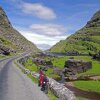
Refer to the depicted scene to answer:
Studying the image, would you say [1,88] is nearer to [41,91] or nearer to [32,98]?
[41,91]

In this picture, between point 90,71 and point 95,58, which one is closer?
point 90,71

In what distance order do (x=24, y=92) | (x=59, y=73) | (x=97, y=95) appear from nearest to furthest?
(x=24, y=92), (x=97, y=95), (x=59, y=73)

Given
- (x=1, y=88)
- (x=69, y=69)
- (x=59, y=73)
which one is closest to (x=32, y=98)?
(x=1, y=88)

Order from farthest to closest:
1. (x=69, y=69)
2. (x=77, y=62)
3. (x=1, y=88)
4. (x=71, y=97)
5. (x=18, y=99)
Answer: (x=77, y=62) < (x=69, y=69) < (x=1, y=88) < (x=18, y=99) < (x=71, y=97)

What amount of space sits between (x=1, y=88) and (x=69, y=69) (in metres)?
→ 73.7

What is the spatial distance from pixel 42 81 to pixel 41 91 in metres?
1.36

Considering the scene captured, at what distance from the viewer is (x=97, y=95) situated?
59.1 m

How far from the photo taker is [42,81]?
133 ft

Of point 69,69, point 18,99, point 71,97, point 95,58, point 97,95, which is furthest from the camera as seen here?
point 95,58

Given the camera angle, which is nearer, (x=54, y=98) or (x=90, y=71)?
(x=54, y=98)

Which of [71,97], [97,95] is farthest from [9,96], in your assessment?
[97,95]

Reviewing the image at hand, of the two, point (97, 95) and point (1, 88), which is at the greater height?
point (1, 88)

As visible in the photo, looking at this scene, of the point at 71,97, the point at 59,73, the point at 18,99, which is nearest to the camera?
the point at 71,97

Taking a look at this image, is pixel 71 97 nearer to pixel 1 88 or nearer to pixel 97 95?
pixel 1 88
